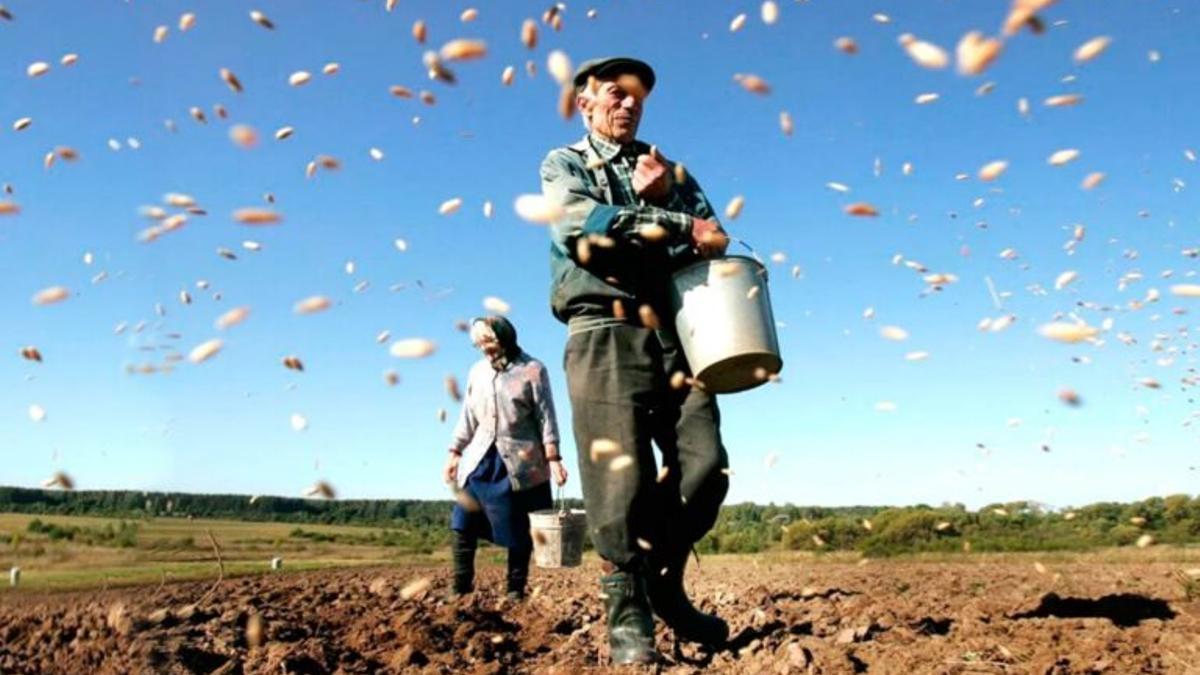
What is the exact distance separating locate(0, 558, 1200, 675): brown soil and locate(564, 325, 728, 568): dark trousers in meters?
0.50

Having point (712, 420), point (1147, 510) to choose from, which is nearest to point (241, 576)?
point (712, 420)

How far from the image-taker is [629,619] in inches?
122

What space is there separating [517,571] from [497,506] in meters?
0.49

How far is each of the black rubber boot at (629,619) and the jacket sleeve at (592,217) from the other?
1.23m

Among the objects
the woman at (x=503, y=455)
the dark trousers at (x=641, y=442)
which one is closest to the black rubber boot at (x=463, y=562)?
the woman at (x=503, y=455)

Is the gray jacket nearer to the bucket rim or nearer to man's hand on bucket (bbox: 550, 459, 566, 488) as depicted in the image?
man's hand on bucket (bbox: 550, 459, 566, 488)

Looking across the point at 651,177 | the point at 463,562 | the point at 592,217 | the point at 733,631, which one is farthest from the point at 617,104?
the point at 463,562

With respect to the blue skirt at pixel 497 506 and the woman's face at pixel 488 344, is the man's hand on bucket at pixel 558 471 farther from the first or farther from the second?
the woman's face at pixel 488 344

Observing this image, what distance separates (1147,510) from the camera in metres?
7.55

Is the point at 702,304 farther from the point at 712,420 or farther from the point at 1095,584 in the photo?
the point at 1095,584

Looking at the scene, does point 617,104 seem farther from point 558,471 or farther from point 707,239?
point 558,471

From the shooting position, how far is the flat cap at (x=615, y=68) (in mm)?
3506

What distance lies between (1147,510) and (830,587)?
3506mm

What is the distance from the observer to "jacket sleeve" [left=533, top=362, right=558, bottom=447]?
6490 mm
